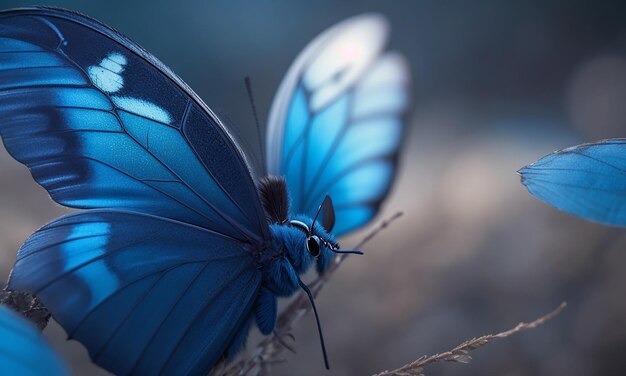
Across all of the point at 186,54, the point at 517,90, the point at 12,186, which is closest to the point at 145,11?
the point at 186,54

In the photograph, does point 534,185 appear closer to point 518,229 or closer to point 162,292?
point 162,292

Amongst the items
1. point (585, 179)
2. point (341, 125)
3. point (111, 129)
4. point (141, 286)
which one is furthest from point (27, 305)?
point (585, 179)

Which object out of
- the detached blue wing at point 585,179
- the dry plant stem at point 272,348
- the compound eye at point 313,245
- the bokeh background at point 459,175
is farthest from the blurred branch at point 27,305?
the bokeh background at point 459,175

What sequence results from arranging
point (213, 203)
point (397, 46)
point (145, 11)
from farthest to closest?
point (397, 46) < point (145, 11) < point (213, 203)

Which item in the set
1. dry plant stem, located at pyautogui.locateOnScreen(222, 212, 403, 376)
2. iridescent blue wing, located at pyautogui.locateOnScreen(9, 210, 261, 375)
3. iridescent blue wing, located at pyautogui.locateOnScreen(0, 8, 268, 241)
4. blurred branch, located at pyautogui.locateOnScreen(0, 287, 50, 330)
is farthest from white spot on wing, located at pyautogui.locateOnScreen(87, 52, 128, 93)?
dry plant stem, located at pyautogui.locateOnScreen(222, 212, 403, 376)

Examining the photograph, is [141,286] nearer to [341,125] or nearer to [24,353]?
[24,353]
